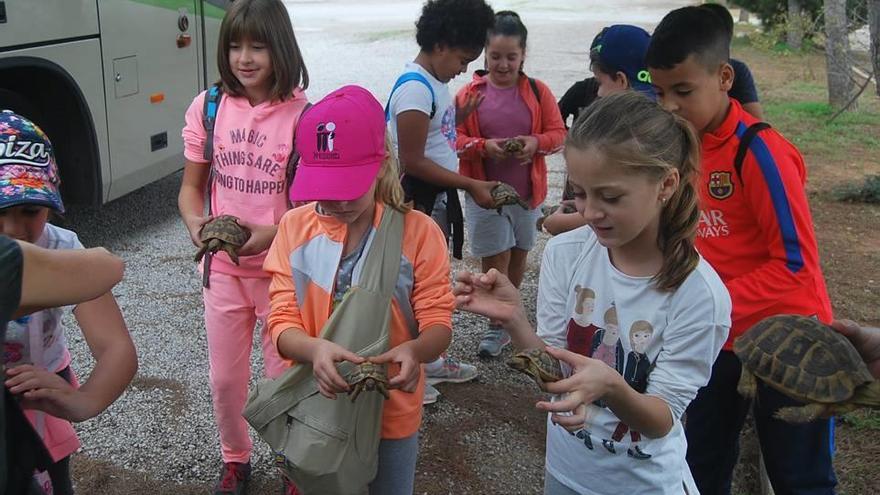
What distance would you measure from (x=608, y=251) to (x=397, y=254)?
2.05ft

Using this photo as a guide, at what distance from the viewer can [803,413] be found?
2418mm

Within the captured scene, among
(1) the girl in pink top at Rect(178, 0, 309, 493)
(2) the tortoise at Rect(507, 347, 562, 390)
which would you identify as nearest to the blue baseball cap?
(1) the girl in pink top at Rect(178, 0, 309, 493)

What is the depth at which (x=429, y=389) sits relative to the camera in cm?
432

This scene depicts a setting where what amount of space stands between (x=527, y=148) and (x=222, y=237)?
2.07 m

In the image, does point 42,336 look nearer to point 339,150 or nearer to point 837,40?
point 339,150

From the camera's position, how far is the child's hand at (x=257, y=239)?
2.91 meters

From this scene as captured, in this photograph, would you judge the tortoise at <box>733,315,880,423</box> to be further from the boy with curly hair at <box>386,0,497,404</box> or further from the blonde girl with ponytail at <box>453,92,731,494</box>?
the boy with curly hair at <box>386,0,497,404</box>

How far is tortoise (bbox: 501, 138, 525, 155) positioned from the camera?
14.3 feet

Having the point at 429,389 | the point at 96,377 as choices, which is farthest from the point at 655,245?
the point at 429,389

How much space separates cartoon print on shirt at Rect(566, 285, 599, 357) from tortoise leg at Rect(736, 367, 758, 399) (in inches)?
28.8

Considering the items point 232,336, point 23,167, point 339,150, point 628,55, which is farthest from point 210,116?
point 628,55

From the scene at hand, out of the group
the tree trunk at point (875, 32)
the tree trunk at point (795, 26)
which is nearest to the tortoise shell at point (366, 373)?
the tree trunk at point (875, 32)

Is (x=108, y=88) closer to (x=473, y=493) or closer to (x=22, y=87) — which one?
(x=22, y=87)

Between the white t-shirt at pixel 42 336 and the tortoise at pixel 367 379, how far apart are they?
87 centimetres
